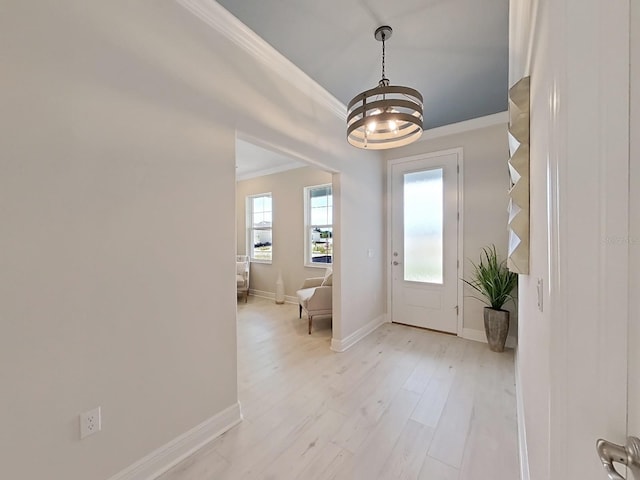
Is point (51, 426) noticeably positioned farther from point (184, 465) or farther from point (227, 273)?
point (227, 273)

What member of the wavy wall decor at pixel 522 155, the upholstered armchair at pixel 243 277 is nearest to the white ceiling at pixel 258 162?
the upholstered armchair at pixel 243 277

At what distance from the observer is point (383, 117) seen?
170 centimetres

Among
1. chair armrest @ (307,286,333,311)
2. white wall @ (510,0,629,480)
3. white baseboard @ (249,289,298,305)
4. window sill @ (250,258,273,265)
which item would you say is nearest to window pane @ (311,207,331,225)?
window sill @ (250,258,273,265)

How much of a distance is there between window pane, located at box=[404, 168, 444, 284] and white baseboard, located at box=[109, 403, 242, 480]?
285 cm

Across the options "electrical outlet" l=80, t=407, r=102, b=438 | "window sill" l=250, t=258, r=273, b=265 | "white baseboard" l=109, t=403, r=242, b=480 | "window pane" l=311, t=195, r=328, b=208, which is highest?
"window pane" l=311, t=195, r=328, b=208

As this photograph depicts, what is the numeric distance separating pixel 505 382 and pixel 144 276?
9.80 feet

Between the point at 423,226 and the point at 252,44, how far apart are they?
2903 millimetres

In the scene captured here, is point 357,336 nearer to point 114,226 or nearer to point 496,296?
point 496,296

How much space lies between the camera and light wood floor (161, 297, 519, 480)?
151cm

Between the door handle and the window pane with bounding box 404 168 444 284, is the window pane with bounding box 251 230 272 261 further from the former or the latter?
the door handle

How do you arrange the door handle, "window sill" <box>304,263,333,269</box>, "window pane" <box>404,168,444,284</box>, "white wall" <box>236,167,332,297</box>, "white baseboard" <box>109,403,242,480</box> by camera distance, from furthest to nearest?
1. "white wall" <box>236,167,332,297</box>
2. "window sill" <box>304,263,333,269</box>
3. "window pane" <box>404,168,444,284</box>
4. "white baseboard" <box>109,403,242,480</box>
5. the door handle

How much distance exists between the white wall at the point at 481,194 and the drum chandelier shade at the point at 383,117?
175 centimetres

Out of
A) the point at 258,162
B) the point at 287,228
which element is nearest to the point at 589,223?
the point at 287,228

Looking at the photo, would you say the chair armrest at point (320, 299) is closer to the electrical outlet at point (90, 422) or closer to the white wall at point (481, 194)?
the white wall at point (481, 194)
